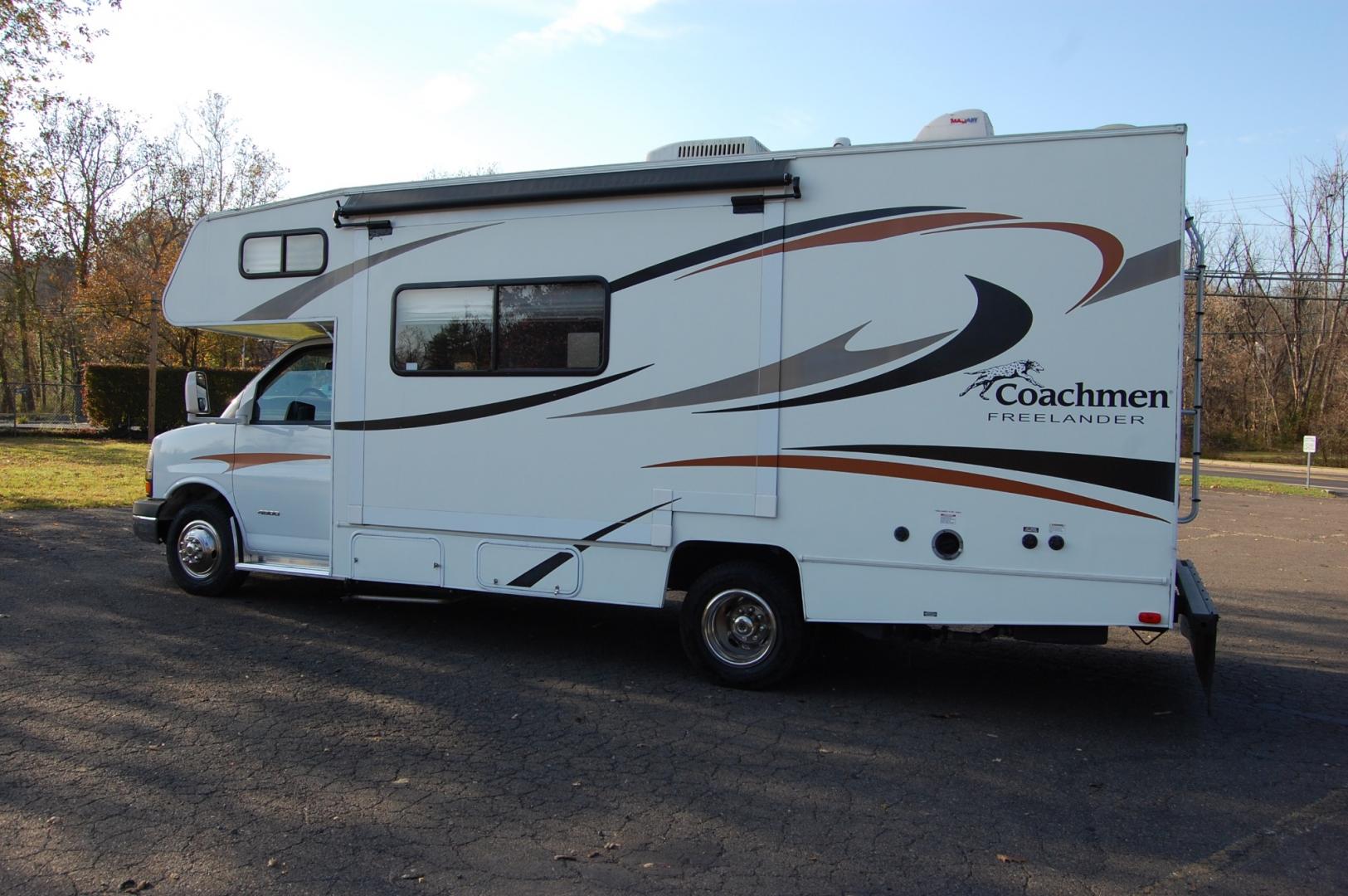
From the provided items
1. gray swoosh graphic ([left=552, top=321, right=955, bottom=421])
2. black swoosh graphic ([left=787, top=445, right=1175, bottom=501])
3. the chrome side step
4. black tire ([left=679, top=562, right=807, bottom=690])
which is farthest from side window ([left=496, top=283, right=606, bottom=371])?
the chrome side step

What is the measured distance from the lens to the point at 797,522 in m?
5.40

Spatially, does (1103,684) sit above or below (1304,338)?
below

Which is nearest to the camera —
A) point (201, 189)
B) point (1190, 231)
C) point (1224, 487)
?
point (1190, 231)

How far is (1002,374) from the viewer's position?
5.04m

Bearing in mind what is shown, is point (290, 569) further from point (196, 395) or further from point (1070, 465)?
point (1070, 465)

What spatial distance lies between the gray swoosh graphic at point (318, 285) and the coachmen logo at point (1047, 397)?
3340 mm

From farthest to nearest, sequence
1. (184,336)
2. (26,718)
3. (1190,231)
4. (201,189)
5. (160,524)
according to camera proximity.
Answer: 1. (201,189)
2. (184,336)
3. (160,524)
4. (1190,231)
5. (26,718)

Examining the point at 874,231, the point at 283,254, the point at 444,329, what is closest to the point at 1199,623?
the point at 874,231

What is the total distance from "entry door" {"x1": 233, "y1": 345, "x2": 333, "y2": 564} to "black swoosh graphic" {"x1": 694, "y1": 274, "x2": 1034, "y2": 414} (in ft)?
13.4

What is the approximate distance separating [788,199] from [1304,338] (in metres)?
43.9

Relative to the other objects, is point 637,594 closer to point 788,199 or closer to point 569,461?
point 569,461

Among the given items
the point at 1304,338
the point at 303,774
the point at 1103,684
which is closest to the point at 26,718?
the point at 303,774

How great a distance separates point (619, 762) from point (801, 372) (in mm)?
2339

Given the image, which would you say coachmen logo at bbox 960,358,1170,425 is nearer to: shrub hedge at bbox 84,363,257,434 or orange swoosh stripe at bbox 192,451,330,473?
orange swoosh stripe at bbox 192,451,330,473
